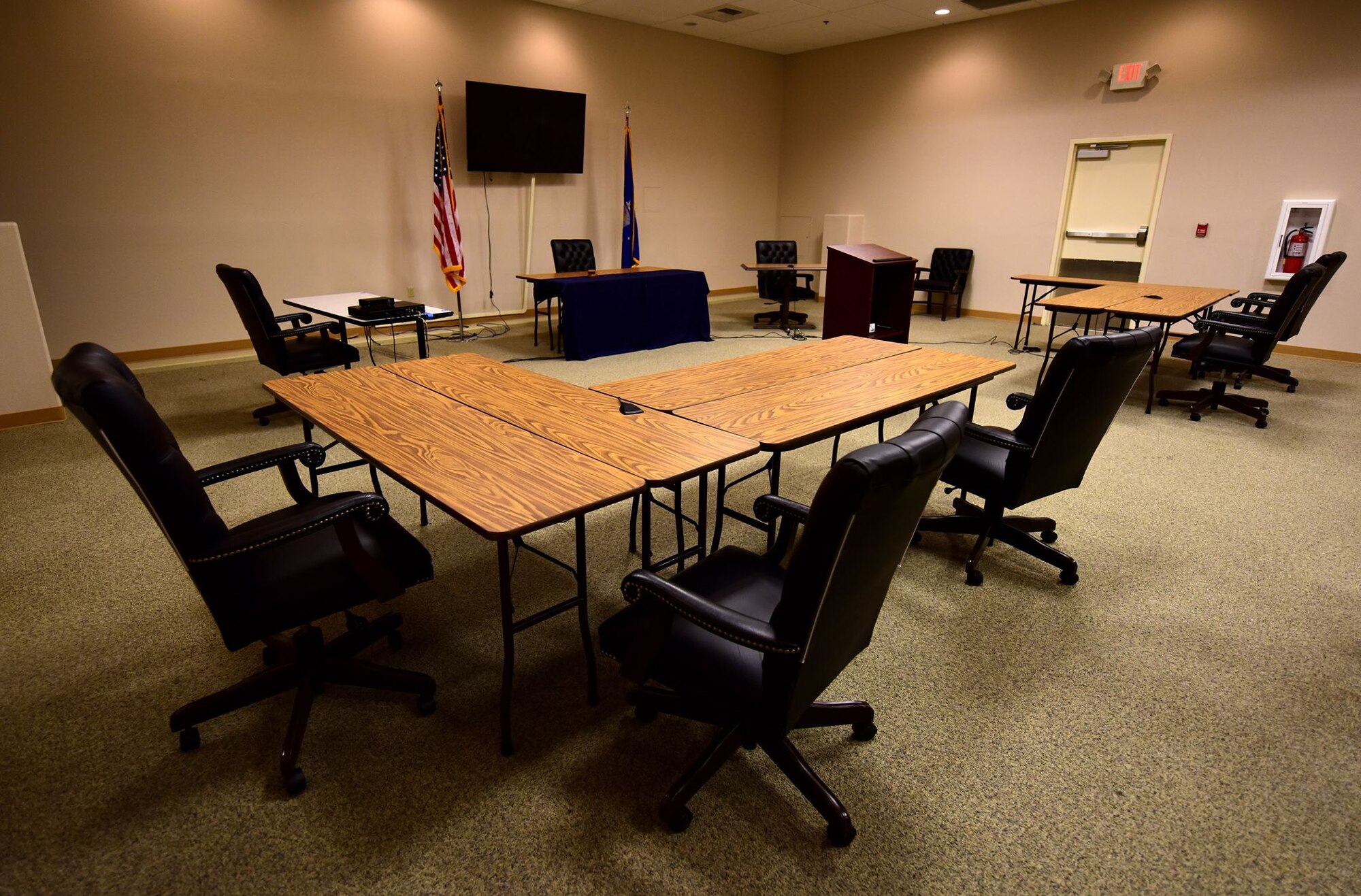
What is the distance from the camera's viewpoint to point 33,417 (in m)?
4.37

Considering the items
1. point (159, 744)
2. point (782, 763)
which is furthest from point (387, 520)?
point (782, 763)

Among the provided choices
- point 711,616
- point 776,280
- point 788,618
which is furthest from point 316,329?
point 776,280

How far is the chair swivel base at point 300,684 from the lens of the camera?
5.77 feet

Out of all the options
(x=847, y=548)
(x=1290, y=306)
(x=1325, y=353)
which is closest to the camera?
(x=847, y=548)

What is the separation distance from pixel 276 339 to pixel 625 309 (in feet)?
9.79

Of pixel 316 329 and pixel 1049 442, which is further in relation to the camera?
pixel 316 329

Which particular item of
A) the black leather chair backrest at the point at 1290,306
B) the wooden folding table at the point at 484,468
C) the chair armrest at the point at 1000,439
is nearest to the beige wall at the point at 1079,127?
the black leather chair backrest at the point at 1290,306

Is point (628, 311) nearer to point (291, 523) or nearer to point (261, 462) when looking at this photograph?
point (261, 462)

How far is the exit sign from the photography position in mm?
6746

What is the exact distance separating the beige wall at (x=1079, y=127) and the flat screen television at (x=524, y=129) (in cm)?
373

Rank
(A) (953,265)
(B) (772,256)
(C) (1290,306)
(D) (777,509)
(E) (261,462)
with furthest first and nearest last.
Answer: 1. (B) (772,256)
2. (A) (953,265)
3. (C) (1290,306)
4. (E) (261,462)
5. (D) (777,509)

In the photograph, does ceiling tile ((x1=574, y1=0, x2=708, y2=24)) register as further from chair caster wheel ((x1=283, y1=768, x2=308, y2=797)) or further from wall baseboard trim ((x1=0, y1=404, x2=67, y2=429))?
chair caster wheel ((x1=283, y1=768, x2=308, y2=797))

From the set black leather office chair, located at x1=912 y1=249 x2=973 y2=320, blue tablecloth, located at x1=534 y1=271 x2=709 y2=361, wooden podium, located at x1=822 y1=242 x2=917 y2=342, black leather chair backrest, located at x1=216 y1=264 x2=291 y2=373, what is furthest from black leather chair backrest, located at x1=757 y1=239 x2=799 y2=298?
black leather chair backrest, located at x1=216 y1=264 x2=291 y2=373

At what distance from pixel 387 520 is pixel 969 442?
7.03ft
